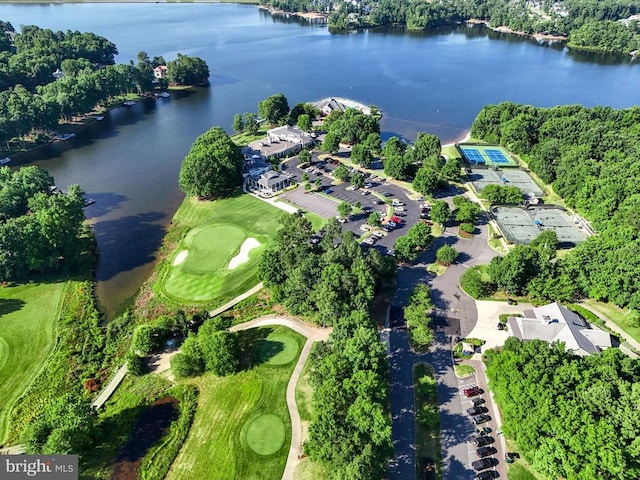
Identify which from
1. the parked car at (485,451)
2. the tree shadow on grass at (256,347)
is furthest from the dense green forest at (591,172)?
the tree shadow on grass at (256,347)

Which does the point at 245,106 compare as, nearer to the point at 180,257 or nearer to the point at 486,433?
the point at 180,257

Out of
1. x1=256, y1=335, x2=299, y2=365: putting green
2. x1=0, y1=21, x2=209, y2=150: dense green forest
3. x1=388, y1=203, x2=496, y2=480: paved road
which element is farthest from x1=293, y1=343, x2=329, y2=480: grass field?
x1=0, y1=21, x2=209, y2=150: dense green forest

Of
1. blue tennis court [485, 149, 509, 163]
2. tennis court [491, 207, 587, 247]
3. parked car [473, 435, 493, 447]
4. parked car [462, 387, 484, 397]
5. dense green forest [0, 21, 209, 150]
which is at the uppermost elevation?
dense green forest [0, 21, 209, 150]

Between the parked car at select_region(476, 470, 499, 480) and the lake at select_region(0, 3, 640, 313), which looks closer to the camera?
the parked car at select_region(476, 470, 499, 480)

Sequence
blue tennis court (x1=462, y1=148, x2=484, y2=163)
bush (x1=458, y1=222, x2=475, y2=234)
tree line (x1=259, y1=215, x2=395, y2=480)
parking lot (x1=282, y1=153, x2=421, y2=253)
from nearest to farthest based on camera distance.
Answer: tree line (x1=259, y1=215, x2=395, y2=480), bush (x1=458, y1=222, x2=475, y2=234), parking lot (x1=282, y1=153, x2=421, y2=253), blue tennis court (x1=462, y1=148, x2=484, y2=163)

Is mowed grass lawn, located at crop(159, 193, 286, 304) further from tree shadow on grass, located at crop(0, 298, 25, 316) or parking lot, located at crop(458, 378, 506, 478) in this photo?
parking lot, located at crop(458, 378, 506, 478)

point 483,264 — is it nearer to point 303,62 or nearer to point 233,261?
point 233,261

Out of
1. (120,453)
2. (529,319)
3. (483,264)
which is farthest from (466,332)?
(120,453)
